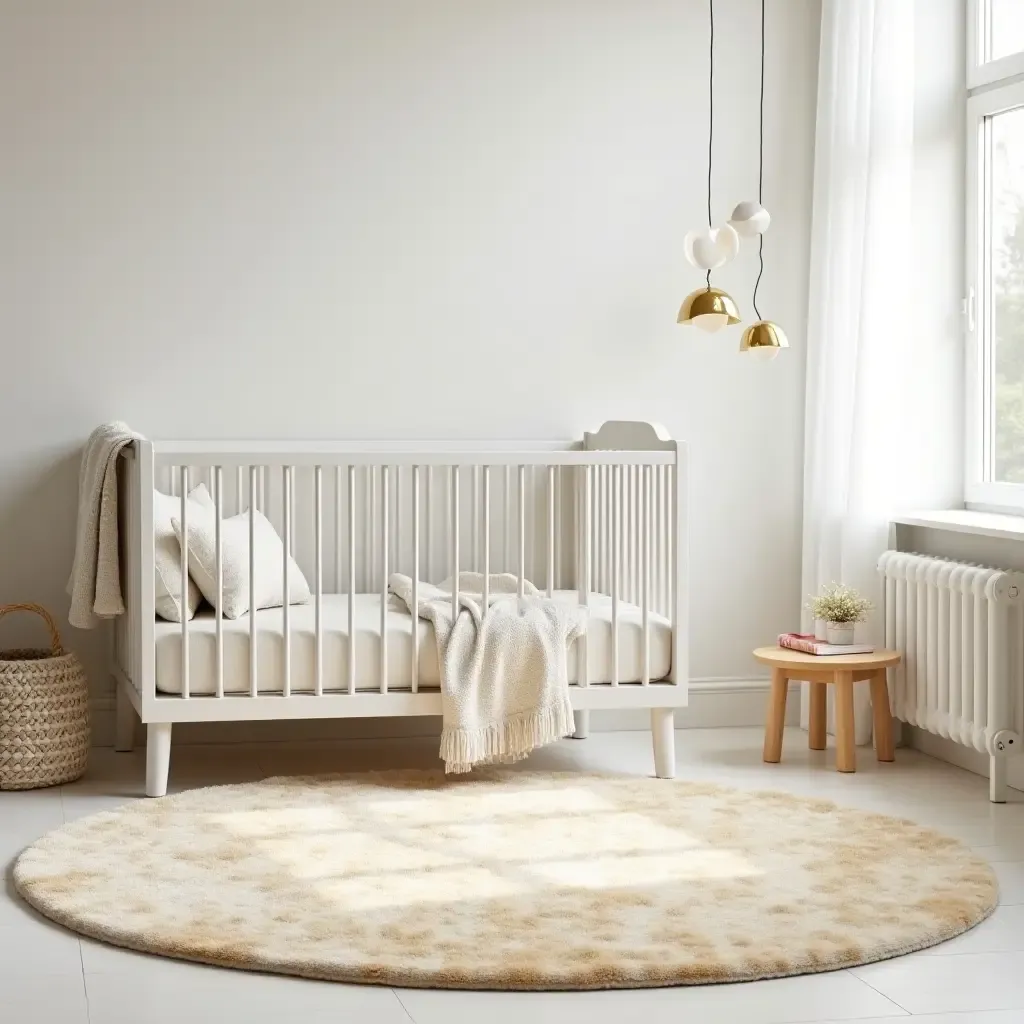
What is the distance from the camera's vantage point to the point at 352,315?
13.3 feet

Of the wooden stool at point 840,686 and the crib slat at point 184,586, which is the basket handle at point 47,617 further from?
the wooden stool at point 840,686

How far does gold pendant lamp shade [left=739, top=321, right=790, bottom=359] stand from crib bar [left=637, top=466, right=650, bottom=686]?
1.60 feet

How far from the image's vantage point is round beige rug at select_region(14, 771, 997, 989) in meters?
2.30

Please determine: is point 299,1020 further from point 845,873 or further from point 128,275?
point 128,275

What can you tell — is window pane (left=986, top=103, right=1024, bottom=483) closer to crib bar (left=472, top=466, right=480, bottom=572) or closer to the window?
the window

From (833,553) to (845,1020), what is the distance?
214 centimetres

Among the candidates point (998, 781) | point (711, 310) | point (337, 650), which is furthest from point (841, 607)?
point (337, 650)

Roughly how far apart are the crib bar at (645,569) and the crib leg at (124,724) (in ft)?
4.33

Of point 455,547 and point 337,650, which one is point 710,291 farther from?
point 337,650

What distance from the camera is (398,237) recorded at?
409cm

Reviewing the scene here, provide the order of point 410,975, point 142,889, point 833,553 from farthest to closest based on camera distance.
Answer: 1. point 833,553
2. point 142,889
3. point 410,975

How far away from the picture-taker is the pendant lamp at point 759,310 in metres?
3.64

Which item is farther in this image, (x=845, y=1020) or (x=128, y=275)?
(x=128, y=275)

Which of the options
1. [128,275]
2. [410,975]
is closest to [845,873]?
[410,975]
